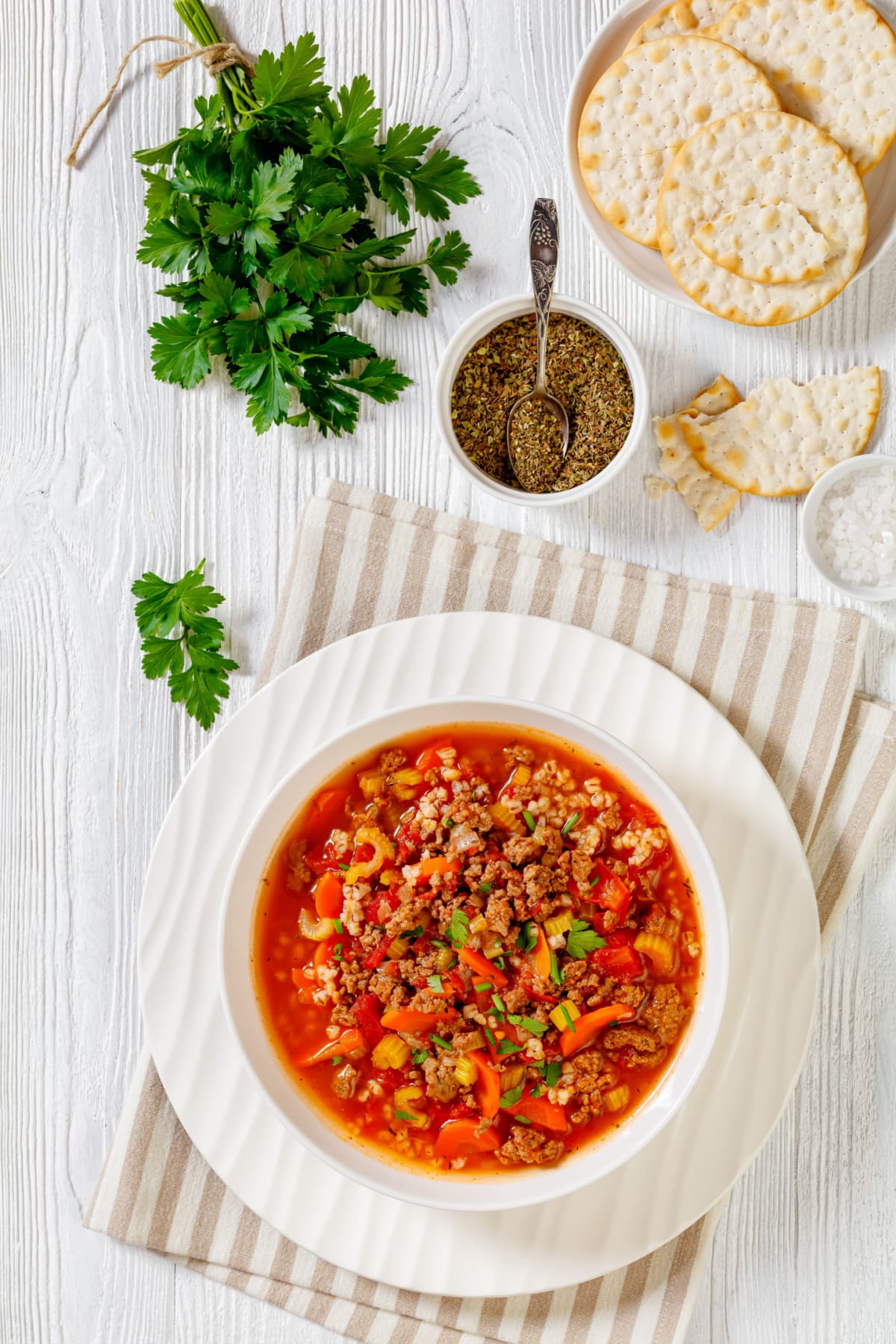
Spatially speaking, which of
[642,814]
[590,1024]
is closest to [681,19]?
[642,814]

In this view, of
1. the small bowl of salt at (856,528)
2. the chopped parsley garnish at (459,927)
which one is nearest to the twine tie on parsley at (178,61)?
the small bowl of salt at (856,528)

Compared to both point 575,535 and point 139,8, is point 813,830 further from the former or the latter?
point 139,8

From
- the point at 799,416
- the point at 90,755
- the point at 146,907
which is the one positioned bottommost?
the point at 146,907

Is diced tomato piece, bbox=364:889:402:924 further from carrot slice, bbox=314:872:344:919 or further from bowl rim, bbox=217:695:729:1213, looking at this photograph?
bowl rim, bbox=217:695:729:1213

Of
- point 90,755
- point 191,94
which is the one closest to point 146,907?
point 90,755

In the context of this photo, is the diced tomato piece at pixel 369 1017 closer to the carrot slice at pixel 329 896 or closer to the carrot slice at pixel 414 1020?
the carrot slice at pixel 414 1020

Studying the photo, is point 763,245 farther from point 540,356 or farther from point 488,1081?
point 488,1081
